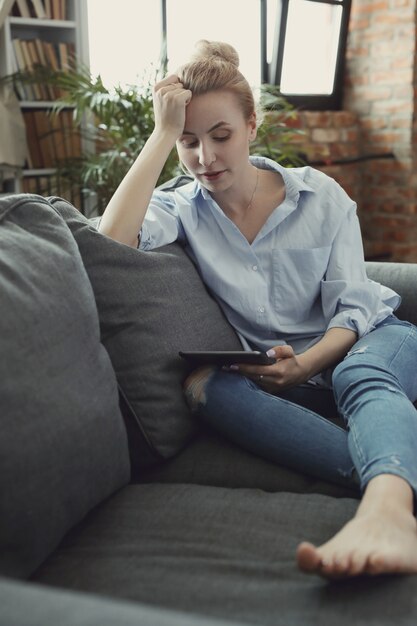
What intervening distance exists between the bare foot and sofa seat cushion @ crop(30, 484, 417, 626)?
25mm

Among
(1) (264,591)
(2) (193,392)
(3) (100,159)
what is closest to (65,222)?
(2) (193,392)

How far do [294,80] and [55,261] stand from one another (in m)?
3.71

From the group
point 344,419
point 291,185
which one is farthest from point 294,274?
point 344,419

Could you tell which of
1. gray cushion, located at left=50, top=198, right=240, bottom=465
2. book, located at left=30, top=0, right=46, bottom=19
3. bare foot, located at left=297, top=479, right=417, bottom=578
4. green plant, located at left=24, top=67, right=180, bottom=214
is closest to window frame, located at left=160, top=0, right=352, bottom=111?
book, located at left=30, top=0, right=46, bottom=19

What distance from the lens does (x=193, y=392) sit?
57.2 inches

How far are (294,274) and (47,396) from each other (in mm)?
818

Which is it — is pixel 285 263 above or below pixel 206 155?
below

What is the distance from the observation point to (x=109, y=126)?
129 inches

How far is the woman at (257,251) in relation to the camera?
149 cm

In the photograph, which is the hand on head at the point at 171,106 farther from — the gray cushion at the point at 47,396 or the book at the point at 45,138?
the book at the point at 45,138

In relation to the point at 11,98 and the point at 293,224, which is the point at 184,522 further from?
the point at 11,98

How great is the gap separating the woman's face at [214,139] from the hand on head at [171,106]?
0.02 metres

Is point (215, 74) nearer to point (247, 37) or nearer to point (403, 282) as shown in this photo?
point (403, 282)

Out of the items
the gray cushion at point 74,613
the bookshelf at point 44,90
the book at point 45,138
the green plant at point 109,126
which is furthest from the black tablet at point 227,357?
the book at point 45,138
